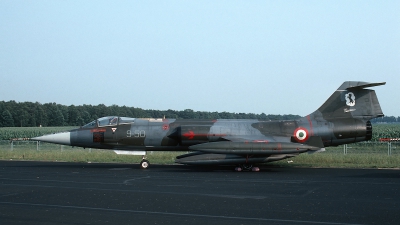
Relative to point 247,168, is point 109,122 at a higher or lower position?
higher

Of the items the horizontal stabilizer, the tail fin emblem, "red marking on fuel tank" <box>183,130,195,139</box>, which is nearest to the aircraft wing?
"red marking on fuel tank" <box>183,130,195,139</box>

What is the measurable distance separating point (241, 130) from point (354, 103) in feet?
17.5

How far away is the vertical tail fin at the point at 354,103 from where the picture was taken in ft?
74.6

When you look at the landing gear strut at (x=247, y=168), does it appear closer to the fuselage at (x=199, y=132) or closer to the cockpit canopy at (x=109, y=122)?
the fuselage at (x=199, y=132)

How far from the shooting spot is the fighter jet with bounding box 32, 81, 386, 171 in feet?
73.6

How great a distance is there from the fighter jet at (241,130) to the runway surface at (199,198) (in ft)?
10.7

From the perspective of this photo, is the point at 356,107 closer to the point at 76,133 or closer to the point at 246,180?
the point at 246,180

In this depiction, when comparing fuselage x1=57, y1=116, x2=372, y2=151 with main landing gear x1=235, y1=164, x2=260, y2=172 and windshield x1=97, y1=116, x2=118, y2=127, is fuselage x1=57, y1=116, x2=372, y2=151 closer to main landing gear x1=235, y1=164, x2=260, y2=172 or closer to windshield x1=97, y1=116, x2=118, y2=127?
windshield x1=97, y1=116, x2=118, y2=127

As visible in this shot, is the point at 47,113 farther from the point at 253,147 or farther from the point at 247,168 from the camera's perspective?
the point at 253,147

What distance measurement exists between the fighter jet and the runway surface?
327 centimetres

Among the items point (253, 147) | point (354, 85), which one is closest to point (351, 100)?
point (354, 85)

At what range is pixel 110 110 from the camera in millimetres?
55656

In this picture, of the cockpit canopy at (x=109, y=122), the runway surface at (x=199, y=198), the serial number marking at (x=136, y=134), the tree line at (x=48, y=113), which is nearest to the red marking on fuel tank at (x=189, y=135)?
the serial number marking at (x=136, y=134)

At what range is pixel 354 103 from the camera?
22.8m
